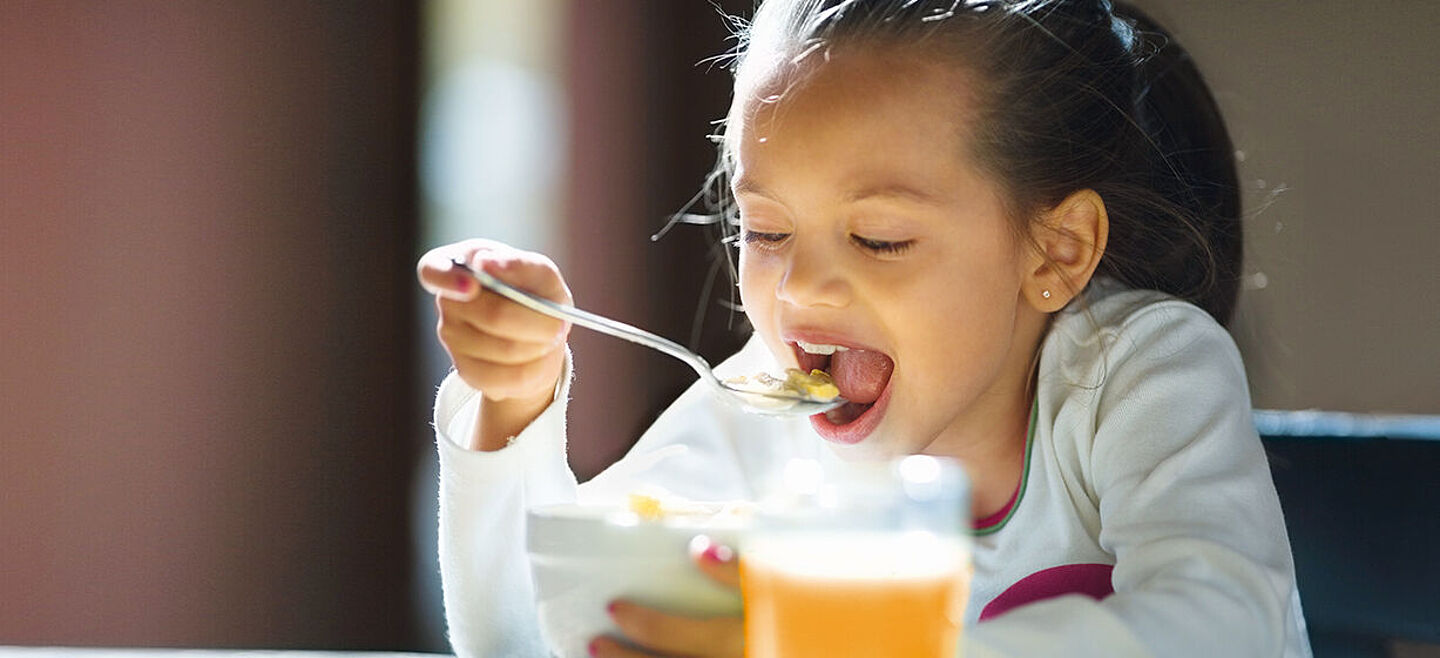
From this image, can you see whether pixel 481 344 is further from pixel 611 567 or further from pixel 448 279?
pixel 611 567

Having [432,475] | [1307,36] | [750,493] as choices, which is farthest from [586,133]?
[750,493]

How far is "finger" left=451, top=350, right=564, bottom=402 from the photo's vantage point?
88 cm

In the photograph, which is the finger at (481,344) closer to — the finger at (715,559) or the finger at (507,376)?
the finger at (507,376)

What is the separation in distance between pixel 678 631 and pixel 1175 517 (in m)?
0.34

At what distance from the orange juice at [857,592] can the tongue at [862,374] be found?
1.43 ft

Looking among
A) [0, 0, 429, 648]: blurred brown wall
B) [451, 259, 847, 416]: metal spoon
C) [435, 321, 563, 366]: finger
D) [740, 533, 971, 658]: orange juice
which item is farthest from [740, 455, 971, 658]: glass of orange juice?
[0, 0, 429, 648]: blurred brown wall

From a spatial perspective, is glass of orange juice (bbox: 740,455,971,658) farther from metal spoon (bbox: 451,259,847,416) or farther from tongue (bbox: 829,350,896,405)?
tongue (bbox: 829,350,896,405)

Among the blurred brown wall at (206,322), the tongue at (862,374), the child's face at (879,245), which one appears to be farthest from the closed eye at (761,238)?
the blurred brown wall at (206,322)

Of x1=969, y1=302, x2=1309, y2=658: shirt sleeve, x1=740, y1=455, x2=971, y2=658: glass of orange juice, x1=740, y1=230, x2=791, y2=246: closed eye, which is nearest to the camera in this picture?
x1=740, y1=455, x2=971, y2=658: glass of orange juice

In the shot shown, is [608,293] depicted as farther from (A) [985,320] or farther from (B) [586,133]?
(A) [985,320]

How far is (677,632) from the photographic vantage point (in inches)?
23.5

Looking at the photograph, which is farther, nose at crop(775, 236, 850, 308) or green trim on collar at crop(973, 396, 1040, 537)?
green trim on collar at crop(973, 396, 1040, 537)

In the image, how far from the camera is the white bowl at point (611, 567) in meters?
0.58

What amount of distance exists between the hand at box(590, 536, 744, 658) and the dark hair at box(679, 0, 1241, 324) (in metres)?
0.50
